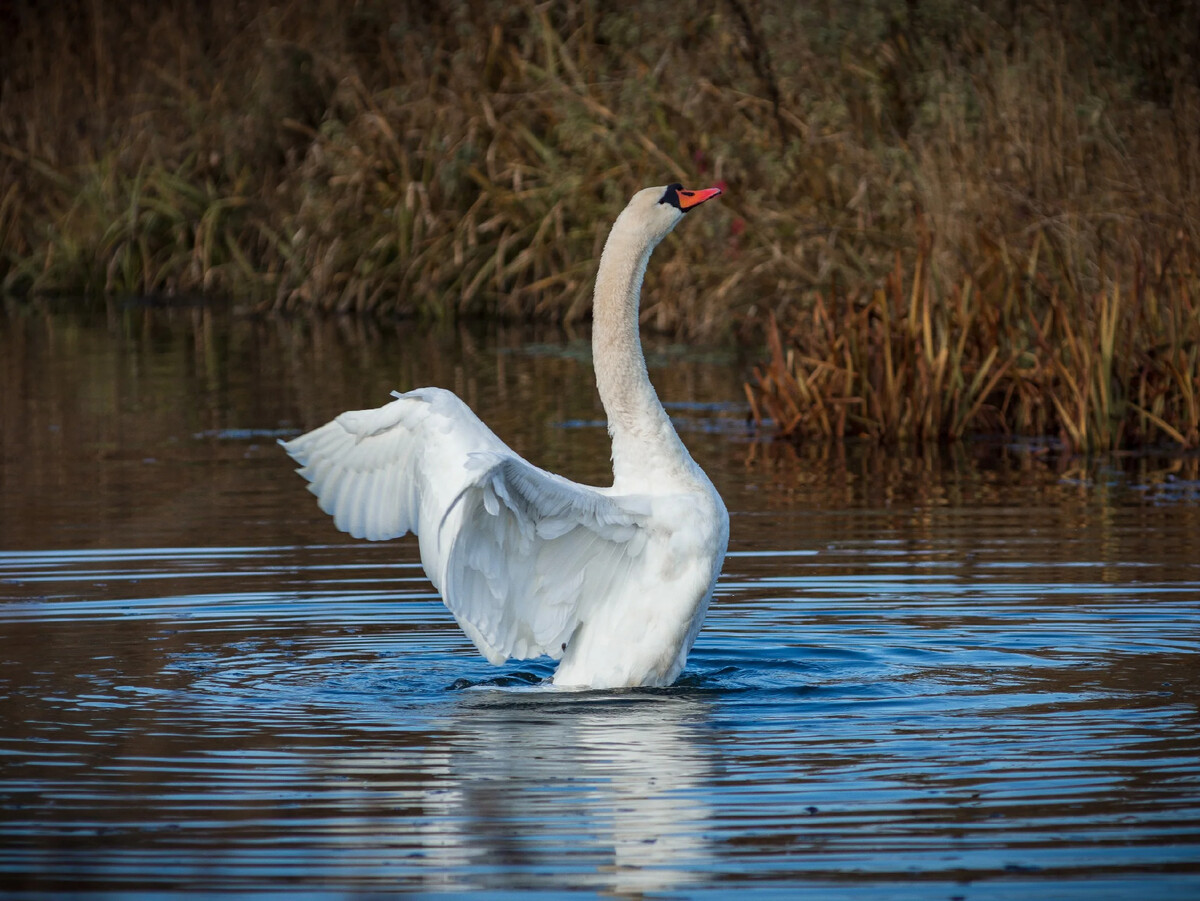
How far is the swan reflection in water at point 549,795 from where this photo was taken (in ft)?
14.6

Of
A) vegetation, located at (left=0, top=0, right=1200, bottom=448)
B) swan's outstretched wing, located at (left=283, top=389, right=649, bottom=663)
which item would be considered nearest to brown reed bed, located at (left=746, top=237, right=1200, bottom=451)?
vegetation, located at (left=0, top=0, right=1200, bottom=448)

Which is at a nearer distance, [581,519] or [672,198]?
[581,519]

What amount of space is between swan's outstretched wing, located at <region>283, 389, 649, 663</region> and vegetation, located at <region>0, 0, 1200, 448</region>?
561 cm

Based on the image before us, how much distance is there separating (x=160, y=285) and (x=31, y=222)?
7.56 feet

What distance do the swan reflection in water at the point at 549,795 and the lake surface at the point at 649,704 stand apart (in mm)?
15

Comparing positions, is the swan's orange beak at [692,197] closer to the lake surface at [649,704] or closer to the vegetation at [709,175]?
the lake surface at [649,704]

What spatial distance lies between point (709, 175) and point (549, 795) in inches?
539

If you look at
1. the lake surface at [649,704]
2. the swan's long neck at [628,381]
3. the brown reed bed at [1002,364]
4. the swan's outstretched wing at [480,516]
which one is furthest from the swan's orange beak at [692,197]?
the brown reed bed at [1002,364]

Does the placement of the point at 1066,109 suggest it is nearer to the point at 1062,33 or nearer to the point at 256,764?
the point at 1062,33

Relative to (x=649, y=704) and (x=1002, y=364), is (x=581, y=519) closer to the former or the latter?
(x=649, y=704)

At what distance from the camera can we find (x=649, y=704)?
6.33m

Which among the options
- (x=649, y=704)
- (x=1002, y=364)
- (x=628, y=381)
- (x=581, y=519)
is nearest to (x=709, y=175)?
(x=1002, y=364)

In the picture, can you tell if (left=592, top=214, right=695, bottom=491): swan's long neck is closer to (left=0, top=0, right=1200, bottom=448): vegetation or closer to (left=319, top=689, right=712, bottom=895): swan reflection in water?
(left=319, top=689, right=712, bottom=895): swan reflection in water

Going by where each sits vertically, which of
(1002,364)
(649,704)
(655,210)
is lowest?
(649,704)
